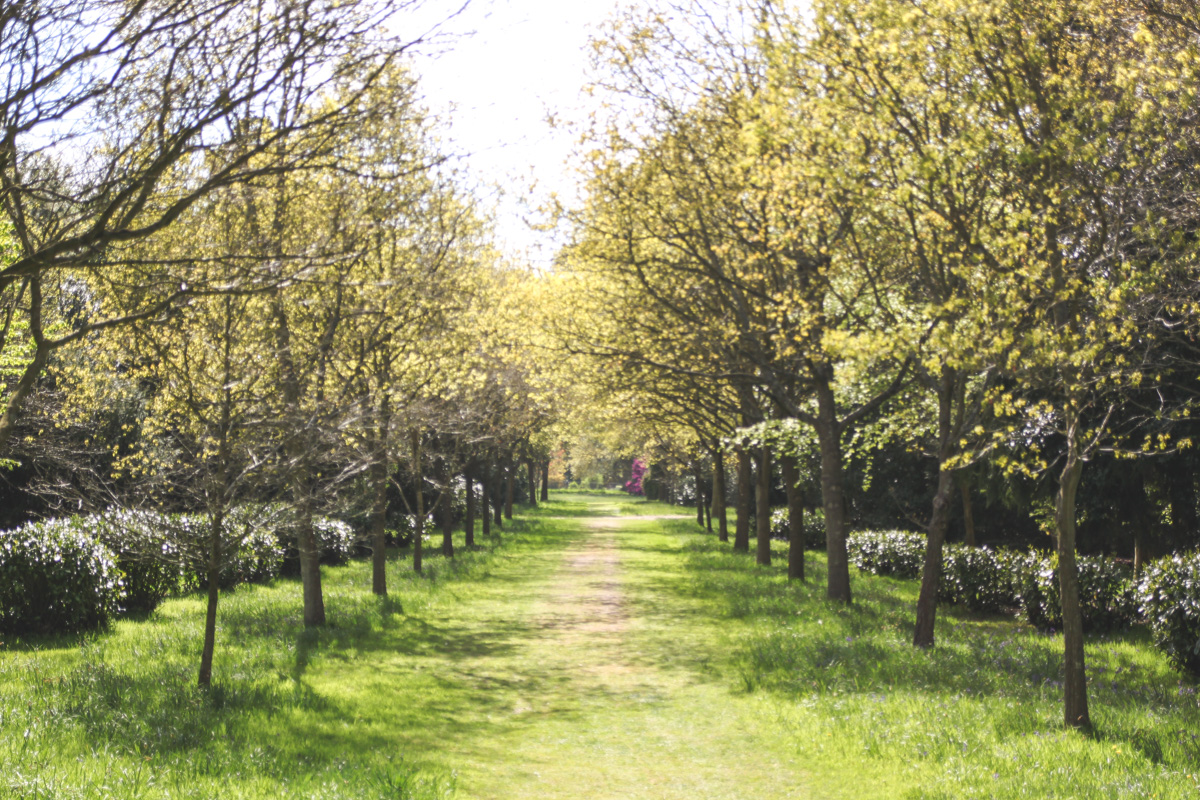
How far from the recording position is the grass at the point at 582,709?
679cm

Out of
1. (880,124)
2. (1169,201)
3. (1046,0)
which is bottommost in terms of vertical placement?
(1169,201)

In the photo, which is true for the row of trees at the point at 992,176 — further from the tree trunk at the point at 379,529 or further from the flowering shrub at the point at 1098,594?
the tree trunk at the point at 379,529

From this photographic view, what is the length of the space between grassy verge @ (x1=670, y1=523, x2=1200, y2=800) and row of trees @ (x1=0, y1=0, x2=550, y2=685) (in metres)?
5.22

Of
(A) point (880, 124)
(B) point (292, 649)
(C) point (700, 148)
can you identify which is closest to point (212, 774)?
(B) point (292, 649)

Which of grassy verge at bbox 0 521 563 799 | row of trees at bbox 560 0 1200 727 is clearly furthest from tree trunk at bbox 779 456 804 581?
grassy verge at bbox 0 521 563 799

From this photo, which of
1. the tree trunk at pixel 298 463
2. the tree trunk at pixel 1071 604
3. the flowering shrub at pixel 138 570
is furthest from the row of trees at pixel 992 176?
the flowering shrub at pixel 138 570

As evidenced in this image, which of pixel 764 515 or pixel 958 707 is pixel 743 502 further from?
pixel 958 707

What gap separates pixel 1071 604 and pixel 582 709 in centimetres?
476

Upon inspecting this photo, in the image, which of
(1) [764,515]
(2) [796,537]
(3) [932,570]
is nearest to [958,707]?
(3) [932,570]

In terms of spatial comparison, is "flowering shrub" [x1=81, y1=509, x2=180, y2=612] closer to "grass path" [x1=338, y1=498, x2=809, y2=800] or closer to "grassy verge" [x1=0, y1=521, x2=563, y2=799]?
"grassy verge" [x1=0, y1=521, x2=563, y2=799]

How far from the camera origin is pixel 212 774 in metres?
6.77

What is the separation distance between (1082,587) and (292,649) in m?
11.5

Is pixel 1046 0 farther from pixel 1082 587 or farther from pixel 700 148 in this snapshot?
pixel 1082 587

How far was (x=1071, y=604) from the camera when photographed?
8117 mm
